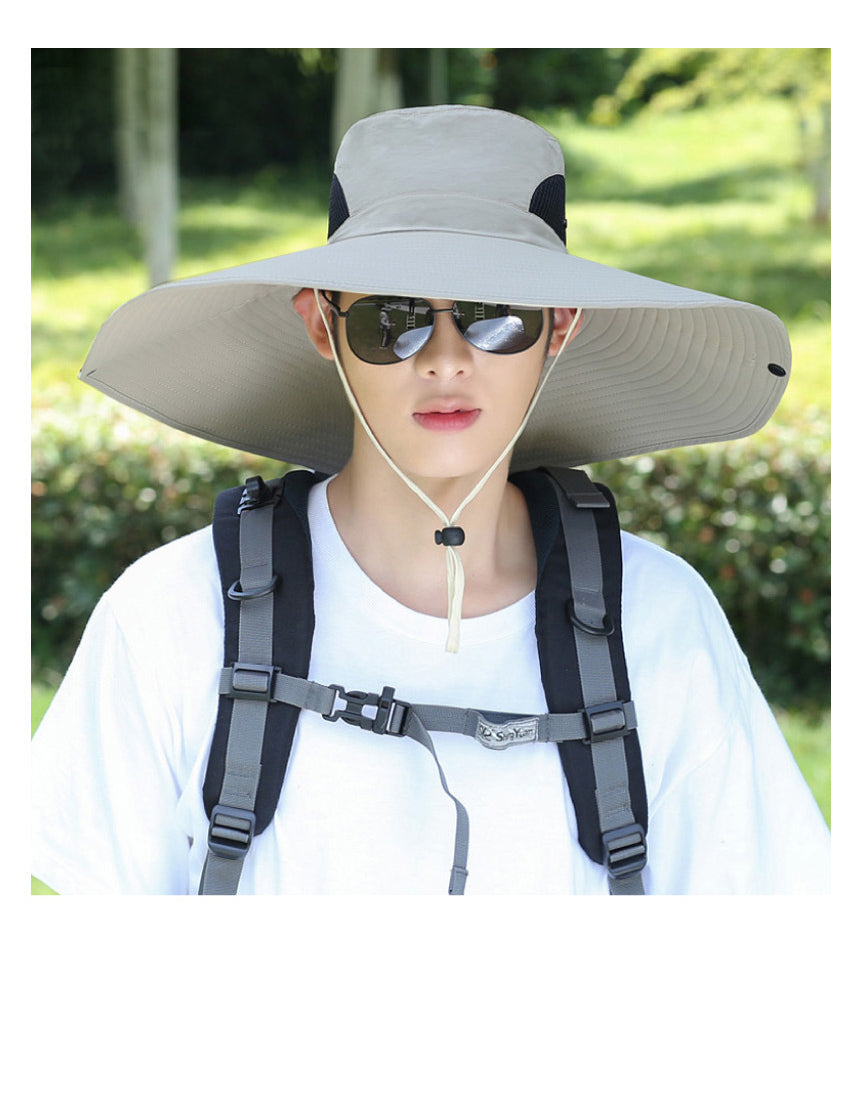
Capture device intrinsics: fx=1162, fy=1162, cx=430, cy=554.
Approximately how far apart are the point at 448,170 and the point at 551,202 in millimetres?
188

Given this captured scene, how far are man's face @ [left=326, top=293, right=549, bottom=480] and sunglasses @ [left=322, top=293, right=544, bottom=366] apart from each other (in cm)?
1

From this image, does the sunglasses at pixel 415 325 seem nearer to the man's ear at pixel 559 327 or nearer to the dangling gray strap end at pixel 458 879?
the man's ear at pixel 559 327

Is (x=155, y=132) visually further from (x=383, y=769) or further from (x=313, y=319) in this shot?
(x=383, y=769)

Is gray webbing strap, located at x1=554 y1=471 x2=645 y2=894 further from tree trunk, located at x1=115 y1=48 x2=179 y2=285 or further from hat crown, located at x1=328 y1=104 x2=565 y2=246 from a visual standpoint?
tree trunk, located at x1=115 y1=48 x2=179 y2=285

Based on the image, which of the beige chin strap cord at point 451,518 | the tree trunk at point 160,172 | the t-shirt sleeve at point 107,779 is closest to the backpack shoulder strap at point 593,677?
the beige chin strap cord at point 451,518

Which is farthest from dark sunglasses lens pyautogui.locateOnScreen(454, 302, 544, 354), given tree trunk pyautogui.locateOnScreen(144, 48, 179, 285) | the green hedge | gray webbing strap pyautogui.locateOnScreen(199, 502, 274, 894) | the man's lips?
tree trunk pyautogui.locateOnScreen(144, 48, 179, 285)

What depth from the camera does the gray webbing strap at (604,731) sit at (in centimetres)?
180

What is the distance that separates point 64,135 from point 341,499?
1056cm

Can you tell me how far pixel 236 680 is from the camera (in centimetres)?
176

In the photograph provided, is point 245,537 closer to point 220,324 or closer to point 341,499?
point 341,499

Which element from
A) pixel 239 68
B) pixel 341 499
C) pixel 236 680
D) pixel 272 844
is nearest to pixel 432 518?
pixel 341 499

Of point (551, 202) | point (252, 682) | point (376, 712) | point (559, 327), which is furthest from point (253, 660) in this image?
point (551, 202)

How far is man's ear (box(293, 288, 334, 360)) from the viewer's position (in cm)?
193

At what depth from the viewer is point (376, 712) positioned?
176 centimetres
